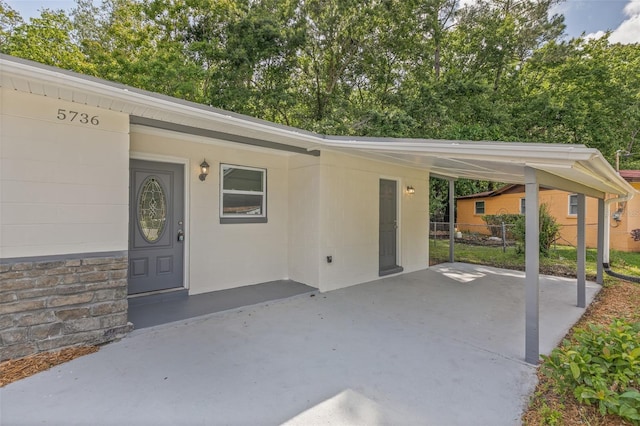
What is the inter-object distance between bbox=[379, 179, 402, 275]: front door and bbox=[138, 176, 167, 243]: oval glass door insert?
423 cm

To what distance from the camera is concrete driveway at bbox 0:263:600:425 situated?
2.28 metres

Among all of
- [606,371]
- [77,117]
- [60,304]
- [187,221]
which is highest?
[77,117]

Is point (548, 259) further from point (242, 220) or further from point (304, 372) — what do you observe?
point (304, 372)

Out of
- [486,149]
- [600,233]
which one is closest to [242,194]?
[486,149]

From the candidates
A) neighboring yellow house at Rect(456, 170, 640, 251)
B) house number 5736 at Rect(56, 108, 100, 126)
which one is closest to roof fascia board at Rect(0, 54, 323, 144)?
house number 5736 at Rect(56, 108, 100, 126)

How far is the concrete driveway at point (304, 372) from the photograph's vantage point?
7.49 ft

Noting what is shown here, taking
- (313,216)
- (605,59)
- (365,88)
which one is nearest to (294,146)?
(313,216)

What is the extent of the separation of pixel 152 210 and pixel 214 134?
4.95ft

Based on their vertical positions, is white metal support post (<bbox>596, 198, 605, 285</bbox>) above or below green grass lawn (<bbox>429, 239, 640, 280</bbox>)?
above

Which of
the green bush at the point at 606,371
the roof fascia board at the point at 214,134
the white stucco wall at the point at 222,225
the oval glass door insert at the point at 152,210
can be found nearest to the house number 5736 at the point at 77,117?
the roof fascia board at the point at 214,134

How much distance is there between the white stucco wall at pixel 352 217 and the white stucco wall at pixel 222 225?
3.25ft

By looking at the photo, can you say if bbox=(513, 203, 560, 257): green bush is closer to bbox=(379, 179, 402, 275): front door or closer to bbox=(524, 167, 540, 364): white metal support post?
bbox=(379, 179, 402, 275): front door

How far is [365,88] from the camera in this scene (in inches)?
516

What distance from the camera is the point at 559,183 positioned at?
146 inches
